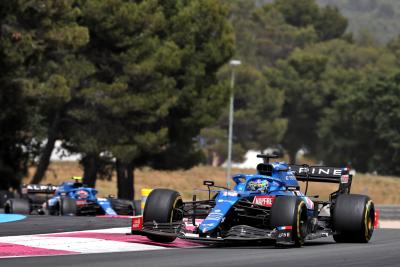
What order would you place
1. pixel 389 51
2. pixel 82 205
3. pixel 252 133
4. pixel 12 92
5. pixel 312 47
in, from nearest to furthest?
1. pixel 82 205
2. pixel 12 92
3. pixel 252 133
4. pixel 312 47
5. pixel 389 51

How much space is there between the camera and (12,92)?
3909cm

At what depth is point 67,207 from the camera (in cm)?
2714

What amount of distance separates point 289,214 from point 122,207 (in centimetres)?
1505

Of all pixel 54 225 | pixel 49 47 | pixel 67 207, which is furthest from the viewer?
pixel 49 47

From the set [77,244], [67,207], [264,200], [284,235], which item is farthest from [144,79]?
[284,235]

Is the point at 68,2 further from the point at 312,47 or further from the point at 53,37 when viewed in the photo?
the point at 312,47

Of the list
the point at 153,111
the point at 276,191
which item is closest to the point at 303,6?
the point at 153,111

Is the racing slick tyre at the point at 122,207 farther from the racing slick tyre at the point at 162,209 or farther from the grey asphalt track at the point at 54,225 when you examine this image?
the racing slick tyre at the point at 162,209

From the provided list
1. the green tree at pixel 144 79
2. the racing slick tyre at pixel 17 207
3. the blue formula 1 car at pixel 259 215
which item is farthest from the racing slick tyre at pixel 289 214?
the green tree at pixel 144 79

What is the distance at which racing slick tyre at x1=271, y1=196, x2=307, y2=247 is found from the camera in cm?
1504

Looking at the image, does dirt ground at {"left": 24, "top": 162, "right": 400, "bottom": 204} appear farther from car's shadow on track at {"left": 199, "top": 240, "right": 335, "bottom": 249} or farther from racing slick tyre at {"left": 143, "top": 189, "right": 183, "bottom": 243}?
racing slick tyre at {"left": 143, "top": 189, "right": 183, "bottom": 243}

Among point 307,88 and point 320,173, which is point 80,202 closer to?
point 320,173

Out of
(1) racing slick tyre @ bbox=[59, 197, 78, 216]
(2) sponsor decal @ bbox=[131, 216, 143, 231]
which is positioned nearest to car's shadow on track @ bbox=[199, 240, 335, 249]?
(2) sponsor decal @ bbox=[131, 216, 143, 231]

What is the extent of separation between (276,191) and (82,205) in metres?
13.2
